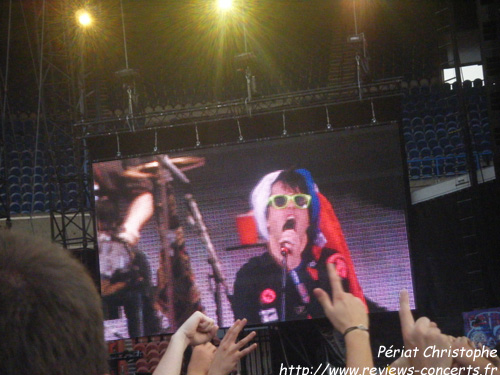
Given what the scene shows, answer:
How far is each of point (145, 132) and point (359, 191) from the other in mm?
3339

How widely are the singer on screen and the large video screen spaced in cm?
1

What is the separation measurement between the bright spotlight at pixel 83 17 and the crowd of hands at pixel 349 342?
920 cm

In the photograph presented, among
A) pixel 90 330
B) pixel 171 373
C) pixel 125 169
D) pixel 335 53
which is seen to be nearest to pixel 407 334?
pixel 171 373

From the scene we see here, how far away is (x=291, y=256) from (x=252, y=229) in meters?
0.65

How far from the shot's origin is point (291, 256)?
900cm

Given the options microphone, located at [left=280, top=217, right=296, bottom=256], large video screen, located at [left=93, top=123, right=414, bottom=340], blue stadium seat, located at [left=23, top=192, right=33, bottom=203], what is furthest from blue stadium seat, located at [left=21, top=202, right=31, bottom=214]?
microphone, located at [left=280, top=217, right=296, bottom=256]

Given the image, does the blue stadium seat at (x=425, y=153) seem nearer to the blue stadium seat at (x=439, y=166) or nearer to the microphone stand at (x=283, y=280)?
Answer: the blue stadium seat at (x=439, y=166)

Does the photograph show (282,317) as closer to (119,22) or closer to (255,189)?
(255,189)

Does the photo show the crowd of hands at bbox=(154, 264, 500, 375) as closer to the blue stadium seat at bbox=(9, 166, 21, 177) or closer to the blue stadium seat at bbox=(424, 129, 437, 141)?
the blue stadium seat at bbox=(424, 129, 437, 141)

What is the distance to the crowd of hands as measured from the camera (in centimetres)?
155

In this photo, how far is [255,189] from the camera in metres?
9.26

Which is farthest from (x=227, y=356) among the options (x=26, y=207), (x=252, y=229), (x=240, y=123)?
(x=26, y=207)

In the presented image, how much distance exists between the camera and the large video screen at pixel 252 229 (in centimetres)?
900

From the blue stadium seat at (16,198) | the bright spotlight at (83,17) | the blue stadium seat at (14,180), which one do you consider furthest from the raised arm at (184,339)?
the blue stadium seat at (14,180)
